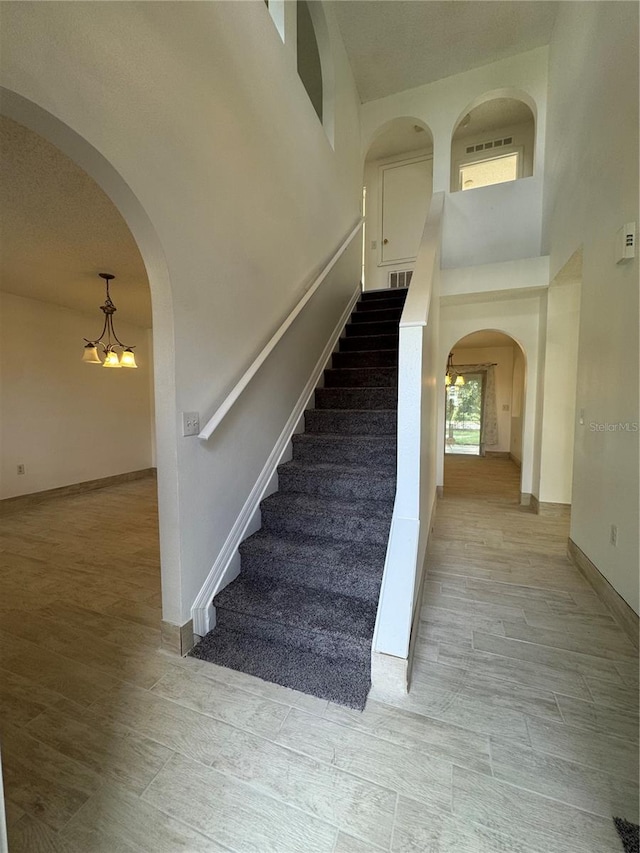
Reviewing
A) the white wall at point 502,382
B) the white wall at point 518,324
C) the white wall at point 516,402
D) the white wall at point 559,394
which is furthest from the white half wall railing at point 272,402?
the white wall at point 502,382

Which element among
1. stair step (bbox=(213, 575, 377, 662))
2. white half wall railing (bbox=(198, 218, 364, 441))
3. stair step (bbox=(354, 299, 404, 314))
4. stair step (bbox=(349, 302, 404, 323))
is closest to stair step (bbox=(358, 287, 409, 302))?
stair step (bbox=(354, 299, 404, 314))

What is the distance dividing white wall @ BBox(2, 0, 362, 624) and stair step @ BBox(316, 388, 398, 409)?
1.48ft

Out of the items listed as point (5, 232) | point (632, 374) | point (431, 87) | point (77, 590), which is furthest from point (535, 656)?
point (431, 87)

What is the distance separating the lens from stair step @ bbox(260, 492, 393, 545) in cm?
201

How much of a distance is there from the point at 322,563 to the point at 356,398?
4.87ft

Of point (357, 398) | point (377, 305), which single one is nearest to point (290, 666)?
point (357, 398)

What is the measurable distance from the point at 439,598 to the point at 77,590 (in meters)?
2.42

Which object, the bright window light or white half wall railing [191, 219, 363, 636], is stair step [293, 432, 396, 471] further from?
the bright window light

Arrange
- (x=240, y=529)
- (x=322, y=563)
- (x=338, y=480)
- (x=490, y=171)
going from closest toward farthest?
(x=322, y=563)
(x=240, y=529)
(x=338, y=480)
(x=490, y=171)

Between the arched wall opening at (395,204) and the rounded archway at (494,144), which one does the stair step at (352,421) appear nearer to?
the arched wall opening at (395,204)

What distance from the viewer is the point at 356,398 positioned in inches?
115

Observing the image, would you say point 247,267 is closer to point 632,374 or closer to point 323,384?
point 323,384

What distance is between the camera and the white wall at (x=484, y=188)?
12.9 ft

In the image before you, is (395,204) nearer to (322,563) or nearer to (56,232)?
(56,232)
